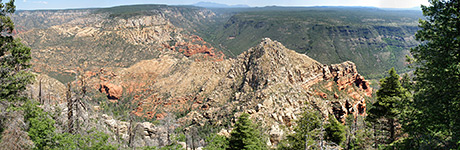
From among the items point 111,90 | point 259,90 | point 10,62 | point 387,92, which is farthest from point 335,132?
point 111,90

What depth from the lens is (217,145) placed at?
96.4 ft

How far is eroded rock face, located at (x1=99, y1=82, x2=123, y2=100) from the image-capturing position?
117 m

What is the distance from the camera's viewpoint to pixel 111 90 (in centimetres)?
11694

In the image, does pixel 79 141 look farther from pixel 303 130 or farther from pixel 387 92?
pixel 387 92

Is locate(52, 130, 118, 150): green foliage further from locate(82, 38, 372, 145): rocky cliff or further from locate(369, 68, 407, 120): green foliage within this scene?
locate(369, 68, 407, 120): green foliage

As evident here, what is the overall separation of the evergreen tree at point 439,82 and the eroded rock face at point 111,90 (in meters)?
120

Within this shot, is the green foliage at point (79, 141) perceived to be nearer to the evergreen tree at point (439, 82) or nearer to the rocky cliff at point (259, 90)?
the evergreen tree at point (439, 82)

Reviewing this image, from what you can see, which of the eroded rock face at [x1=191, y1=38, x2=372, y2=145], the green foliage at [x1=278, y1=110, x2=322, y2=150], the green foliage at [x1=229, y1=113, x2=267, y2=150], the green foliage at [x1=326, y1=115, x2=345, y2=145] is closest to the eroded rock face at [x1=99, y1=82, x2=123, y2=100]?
the eroded rock face at [x1=191, y1=38, x2=372, y2=145]

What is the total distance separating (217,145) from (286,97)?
31.5m

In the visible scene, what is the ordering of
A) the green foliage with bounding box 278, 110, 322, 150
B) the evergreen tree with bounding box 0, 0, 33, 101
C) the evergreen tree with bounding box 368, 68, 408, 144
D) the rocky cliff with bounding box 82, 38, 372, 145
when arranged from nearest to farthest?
the evergreen tree with bounding box 0, 0, 33, 101, the green foliage with bounding box 278, 110, 322, 150, the evergreen tree with bounding box 368, 68, 408, 144, the rocky cliff with bounding box 82, 38, 372, 145

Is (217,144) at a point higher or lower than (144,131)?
higher

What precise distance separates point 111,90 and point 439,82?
122 metres

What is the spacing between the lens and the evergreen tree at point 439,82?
14242 millimetres

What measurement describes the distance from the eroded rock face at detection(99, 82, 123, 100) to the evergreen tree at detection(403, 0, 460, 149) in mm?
119504
